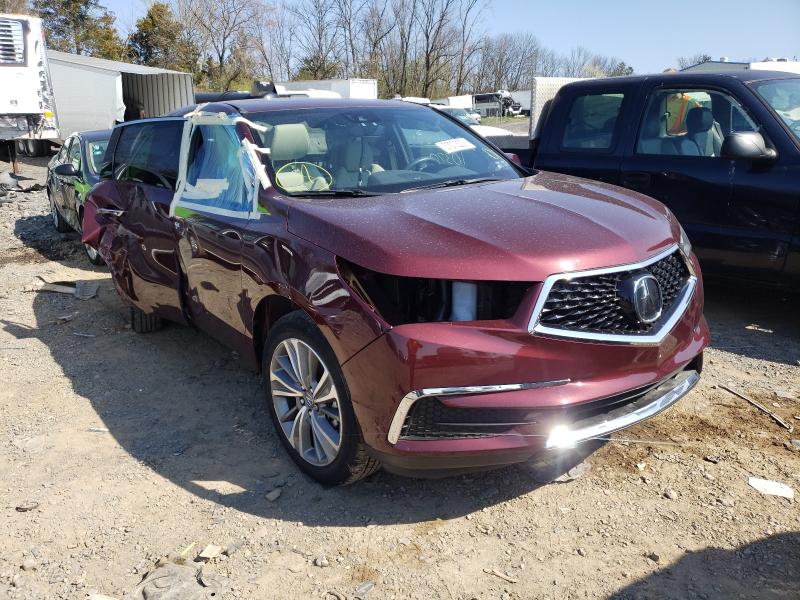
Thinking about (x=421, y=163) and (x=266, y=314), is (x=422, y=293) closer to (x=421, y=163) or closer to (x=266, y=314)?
(x=266, y=314)

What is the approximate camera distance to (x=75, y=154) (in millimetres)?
9023

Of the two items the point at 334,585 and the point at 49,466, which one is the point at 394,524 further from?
the point at 49,466

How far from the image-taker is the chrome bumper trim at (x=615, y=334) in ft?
8.59

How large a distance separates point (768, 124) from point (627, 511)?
3.37 metres

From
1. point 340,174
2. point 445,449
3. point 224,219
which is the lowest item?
point 445,449

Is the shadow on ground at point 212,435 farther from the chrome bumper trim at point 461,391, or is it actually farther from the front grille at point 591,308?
the front grille at point 591,308

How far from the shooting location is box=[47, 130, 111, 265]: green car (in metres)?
8.10

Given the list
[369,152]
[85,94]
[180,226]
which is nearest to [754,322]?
[369,152]

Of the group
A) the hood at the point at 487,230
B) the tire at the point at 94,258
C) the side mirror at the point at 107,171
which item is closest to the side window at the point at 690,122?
the hood at the point at 487,230

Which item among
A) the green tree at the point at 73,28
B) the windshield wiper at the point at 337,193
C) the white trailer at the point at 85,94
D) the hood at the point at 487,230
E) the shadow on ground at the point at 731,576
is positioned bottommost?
the shadow on ground at the point at 731,576

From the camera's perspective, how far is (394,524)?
3043 mm

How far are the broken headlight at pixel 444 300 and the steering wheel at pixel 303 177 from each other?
0.99 m

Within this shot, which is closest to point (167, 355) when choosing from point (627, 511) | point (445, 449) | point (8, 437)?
point (8, 437)

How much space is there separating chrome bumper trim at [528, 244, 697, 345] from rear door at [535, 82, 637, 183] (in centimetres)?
289
